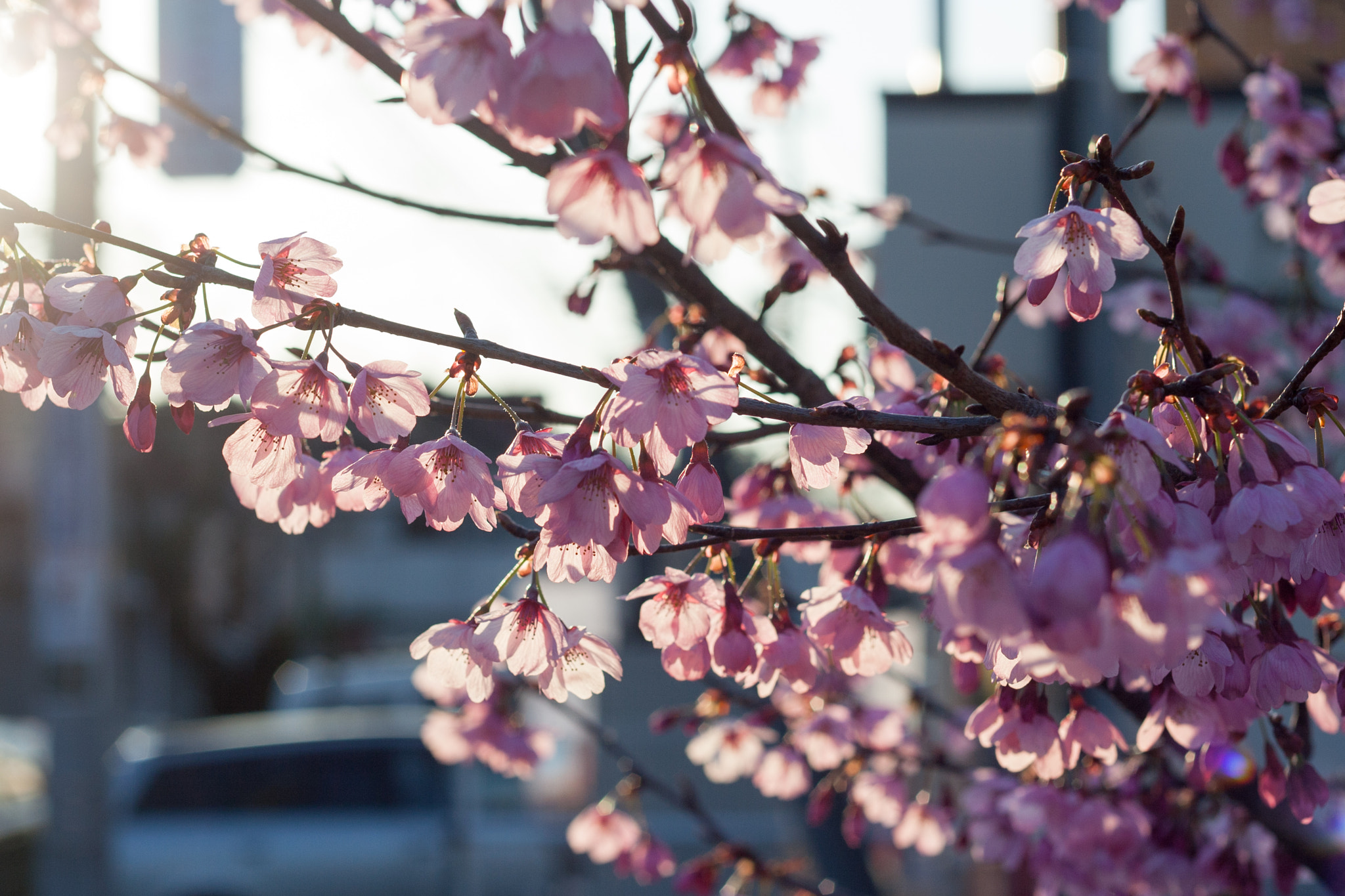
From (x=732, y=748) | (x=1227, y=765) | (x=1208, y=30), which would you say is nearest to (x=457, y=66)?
(x=1227, y=765)

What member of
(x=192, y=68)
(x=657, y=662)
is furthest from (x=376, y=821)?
(x=192, y=68)

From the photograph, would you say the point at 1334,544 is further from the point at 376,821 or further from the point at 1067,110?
the point at 376,821

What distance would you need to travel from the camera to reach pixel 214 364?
1209 millimetres

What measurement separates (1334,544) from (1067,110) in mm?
3307

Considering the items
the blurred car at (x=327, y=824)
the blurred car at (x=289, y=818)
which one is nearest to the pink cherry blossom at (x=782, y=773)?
the blurred car at (x=327, y=824)

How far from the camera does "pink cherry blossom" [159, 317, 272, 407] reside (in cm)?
116

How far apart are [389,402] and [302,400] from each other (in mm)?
101

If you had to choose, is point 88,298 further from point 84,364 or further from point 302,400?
point 302,400

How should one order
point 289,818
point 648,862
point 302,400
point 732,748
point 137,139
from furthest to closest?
point 289,818, point 648,862, point 137,139, point 732,748, point 302,400

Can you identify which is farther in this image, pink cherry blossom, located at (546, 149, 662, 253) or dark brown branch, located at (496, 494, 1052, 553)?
dark brown branch, located at (496, 494, 1052, 553)

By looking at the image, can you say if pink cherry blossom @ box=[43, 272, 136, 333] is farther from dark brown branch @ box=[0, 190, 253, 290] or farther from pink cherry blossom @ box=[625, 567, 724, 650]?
pink cherry blossom @ box=[625, 567, 724, 650]

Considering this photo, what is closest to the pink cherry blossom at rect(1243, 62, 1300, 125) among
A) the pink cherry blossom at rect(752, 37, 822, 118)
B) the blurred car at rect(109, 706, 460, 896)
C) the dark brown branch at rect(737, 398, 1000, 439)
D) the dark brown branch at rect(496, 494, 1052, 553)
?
the pink cherry blossom at rect(752, 37, 822, 118)

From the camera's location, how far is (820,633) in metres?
1.45

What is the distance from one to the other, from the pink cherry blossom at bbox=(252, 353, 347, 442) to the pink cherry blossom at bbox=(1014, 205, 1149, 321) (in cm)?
85
